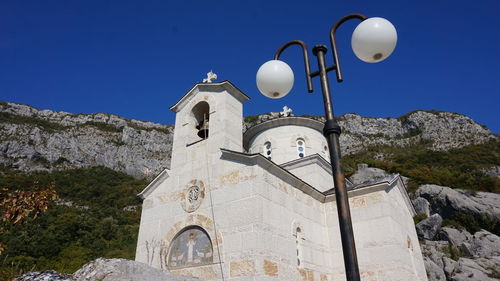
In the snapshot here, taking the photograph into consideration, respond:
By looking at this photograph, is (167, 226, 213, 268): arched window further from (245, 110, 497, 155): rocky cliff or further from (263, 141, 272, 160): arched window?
(245, 110, 497, 155): rocky cliff

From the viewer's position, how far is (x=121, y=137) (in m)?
76.0

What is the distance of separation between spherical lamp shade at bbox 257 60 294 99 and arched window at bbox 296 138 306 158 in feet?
38.5

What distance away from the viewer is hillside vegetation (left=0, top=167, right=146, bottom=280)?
122 ft

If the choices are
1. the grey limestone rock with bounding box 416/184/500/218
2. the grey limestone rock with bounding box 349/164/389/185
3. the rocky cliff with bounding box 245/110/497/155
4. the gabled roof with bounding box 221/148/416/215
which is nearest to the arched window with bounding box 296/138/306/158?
the gabled roof with bounding box 221/148/416/215

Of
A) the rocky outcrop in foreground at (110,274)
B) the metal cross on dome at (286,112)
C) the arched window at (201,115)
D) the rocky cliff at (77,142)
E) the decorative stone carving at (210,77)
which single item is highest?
the rocky cliff at (77,142)

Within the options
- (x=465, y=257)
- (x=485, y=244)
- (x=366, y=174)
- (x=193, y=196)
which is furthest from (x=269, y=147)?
(x=366, y=174)

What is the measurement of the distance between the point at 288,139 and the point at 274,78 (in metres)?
12.0

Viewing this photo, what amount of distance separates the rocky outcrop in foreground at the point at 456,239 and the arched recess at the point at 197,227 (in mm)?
21006

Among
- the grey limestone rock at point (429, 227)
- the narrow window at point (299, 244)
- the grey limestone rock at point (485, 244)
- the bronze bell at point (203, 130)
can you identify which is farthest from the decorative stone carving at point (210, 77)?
the grey limestone rock at point (429, 227)

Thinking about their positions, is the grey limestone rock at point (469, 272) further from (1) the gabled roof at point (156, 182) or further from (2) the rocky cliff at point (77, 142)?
(2) the rocky cliff at point (77, 142)

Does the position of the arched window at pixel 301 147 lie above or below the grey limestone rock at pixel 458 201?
below

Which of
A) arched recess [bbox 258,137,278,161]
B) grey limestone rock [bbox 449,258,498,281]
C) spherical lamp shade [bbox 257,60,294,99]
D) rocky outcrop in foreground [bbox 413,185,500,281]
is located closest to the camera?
spherical lamp shade [bbox 257,60,294,99]

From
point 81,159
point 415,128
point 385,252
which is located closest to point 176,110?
point 385,252

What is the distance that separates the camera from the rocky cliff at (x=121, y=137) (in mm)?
64688
